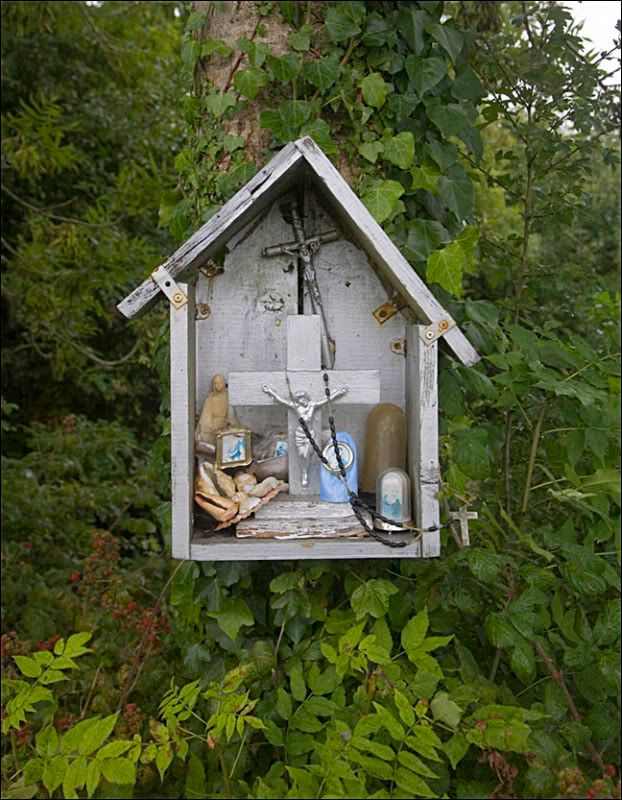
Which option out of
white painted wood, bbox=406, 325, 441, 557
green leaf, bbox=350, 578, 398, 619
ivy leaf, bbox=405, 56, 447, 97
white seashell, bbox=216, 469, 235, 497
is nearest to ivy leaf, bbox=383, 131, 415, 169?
ivy leaf, bbox=405, 56, 447, 97

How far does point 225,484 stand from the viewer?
1.93m

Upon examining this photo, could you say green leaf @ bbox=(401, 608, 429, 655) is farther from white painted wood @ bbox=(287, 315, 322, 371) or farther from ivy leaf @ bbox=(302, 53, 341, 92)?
ivy leaf @ bbox=(302, 53, 341, 92)

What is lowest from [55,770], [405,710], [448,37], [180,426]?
[55,770]

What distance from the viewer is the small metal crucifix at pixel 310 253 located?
207 cm

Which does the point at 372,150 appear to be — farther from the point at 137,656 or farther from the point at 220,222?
the point at 137,656

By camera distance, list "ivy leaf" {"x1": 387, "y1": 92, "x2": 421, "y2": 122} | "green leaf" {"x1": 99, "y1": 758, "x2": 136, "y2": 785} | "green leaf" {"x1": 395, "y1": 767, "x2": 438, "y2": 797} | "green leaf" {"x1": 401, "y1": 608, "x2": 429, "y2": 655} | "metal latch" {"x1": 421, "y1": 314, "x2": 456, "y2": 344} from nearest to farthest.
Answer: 1. "green leaf" {"x1": 395, "y1": 767, "x2": 438, "y2": 797}
2. "green leaf" {"x1": 99, "y1": 758, "x2": 136, "y2": 785}
3. "green leaf" {"x1": 401, "y1": 608, "x2": 429, "y2": 655}
4. "metal latch" {"x1": 421, "y1": 314, "x2": 456, "y2": 344}
5. "ivy leaf" {"x1": 387, "y1": 92, "x2": 421, "y2": 122}

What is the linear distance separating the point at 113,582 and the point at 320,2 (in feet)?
5.39

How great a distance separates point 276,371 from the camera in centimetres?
203

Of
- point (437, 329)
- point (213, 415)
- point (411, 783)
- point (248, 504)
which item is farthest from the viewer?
point (213, 415)

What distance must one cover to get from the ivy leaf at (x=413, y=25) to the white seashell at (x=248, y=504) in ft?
3.64

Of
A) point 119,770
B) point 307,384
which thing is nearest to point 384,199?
point 307,384

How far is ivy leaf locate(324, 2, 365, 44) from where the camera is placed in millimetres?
2072

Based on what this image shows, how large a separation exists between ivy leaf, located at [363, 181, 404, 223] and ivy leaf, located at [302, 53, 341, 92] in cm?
27

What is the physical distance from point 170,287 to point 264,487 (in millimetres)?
470
